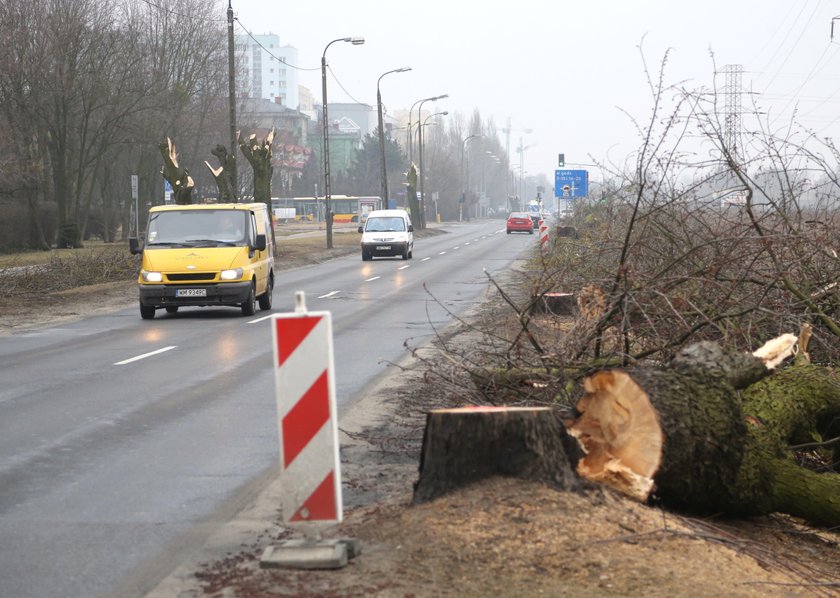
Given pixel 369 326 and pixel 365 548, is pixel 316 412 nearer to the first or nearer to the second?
pixel 365 548

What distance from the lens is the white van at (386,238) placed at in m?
46.2

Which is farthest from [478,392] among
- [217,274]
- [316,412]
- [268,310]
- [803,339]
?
[268,310]

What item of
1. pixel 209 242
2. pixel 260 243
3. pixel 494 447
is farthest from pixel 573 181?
pixel 494 447

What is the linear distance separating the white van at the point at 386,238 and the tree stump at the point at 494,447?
3957cm

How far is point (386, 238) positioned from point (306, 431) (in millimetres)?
40644

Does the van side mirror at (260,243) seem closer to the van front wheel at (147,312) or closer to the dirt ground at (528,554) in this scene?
the van front wheel at (147,312)

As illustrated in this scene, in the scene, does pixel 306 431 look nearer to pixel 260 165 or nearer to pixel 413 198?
pixel 260 165

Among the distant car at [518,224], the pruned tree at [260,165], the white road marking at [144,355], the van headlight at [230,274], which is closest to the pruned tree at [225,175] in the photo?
the pruned tree at [260,165]

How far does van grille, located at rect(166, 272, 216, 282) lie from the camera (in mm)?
21453

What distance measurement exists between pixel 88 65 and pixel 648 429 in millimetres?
47654

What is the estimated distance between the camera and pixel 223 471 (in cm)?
838

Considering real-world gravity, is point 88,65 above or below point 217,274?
above

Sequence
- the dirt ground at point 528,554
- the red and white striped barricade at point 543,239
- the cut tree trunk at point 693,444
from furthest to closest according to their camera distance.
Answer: the red and white striped barricade at point 543,239, the cut tree trunk at point 693,444, the dirt ground at point 528,554

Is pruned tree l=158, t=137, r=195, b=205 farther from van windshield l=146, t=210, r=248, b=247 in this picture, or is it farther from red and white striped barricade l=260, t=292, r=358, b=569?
red and white striped barricade l=260, t=292, r=358, b=569
